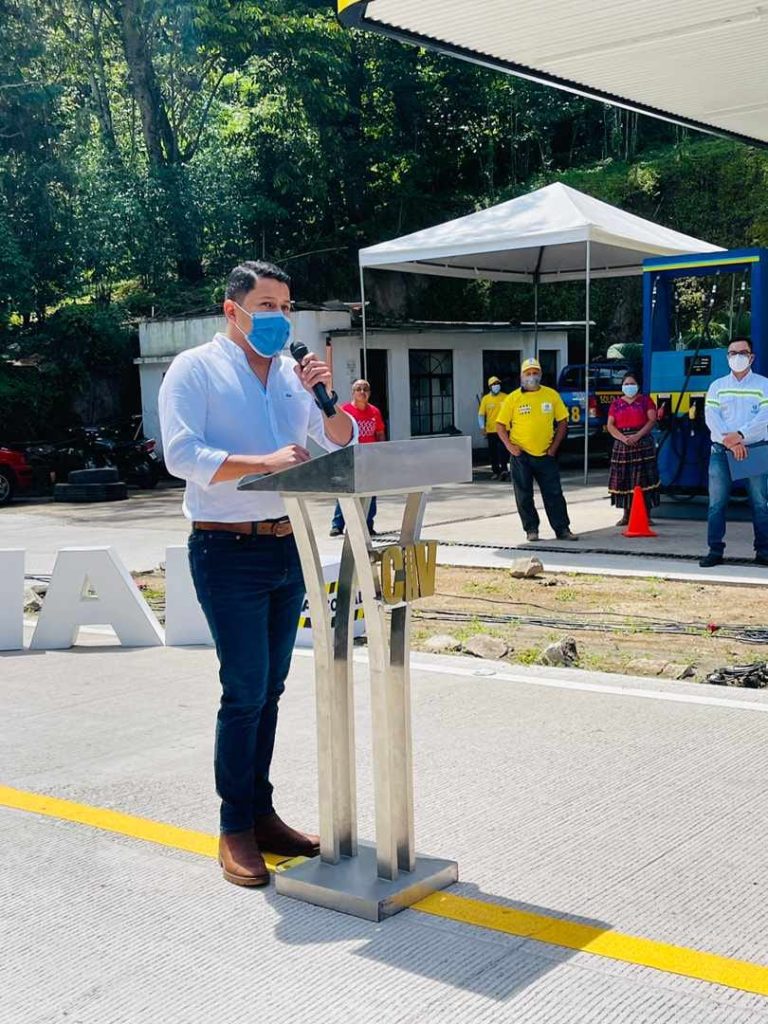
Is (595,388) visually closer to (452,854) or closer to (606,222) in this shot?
(606,222)

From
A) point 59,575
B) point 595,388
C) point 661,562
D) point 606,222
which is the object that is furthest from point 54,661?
point 595,388

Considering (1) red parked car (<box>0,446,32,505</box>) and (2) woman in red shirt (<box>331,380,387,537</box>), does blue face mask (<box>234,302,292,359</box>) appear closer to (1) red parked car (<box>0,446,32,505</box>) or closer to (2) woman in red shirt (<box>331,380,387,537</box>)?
(2) woman in red shirt (<box>331,380,387,537</box>)

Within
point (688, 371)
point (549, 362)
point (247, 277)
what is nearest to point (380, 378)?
point (549, 362)

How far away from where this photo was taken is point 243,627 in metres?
3.77

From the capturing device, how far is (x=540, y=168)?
1502 inches

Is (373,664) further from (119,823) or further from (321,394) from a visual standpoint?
(119,823)

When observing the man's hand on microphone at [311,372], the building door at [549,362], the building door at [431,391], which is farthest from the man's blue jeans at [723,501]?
the building door at [549,362]

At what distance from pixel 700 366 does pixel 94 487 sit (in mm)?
11212

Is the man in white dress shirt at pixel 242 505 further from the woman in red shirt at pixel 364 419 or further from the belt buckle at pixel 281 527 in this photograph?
the woman in red shirt at pixel 364 419

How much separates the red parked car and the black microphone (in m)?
18.8

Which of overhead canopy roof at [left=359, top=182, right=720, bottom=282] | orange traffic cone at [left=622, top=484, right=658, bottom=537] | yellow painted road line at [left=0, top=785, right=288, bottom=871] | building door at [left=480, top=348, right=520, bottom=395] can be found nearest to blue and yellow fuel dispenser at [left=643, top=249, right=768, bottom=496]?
orange traffic cone at [left=622, top=484, right=658, bottom=537]

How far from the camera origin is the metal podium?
3.51 metres

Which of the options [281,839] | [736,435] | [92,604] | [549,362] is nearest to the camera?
[281,839]

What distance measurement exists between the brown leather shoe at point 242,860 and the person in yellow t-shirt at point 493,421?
51.4ft
